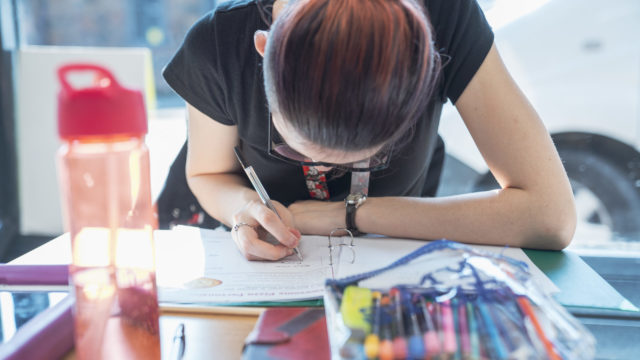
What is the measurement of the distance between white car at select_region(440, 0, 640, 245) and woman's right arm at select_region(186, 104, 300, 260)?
1.02m

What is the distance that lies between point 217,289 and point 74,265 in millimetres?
202

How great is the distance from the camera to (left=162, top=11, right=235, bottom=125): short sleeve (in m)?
0.86

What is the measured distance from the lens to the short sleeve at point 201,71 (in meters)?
0.86

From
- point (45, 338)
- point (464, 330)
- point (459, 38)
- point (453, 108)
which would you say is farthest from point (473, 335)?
point (453, 108)

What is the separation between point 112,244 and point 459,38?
62cm

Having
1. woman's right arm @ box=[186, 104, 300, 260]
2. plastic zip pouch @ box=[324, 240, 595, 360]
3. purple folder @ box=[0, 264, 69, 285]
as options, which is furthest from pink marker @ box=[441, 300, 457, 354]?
purple folder @ box=[0, 264, 69, 285]

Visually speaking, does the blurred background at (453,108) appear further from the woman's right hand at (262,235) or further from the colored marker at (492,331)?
the colored marker at (492,331)

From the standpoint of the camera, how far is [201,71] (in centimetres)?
87

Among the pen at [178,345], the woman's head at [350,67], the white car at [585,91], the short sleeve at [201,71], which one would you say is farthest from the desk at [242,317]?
the white car at [585,91]

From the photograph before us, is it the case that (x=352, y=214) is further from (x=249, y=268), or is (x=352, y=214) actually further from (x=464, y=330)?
(x=464, y=330)

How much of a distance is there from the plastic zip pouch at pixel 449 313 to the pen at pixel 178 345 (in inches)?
6.0

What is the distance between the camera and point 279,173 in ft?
3.09

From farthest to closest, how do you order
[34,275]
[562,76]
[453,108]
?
[453,108], [562,76], [34,275]

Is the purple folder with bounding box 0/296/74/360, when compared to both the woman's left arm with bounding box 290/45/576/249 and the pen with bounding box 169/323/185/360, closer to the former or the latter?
the pen with bounding box 169/323/185/360
